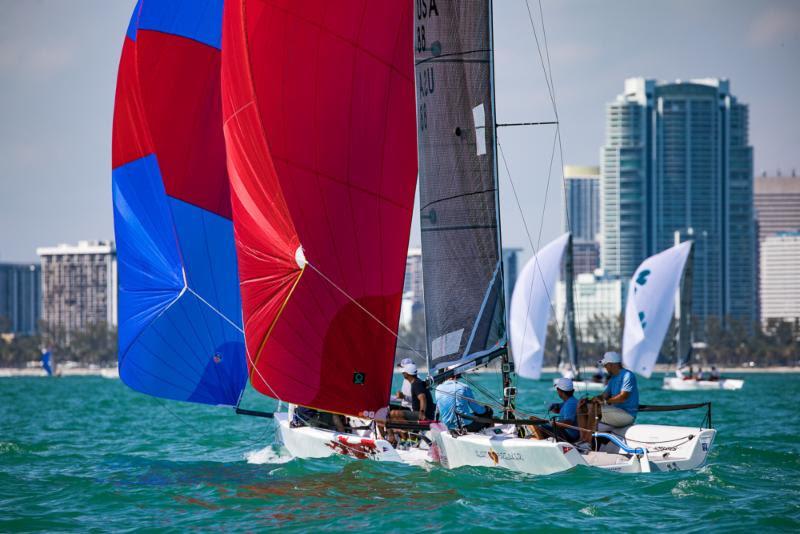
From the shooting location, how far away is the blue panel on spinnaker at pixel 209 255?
69.0 ft

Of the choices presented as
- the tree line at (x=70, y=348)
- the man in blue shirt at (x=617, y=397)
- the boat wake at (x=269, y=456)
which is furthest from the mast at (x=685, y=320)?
the tree line at (x=70, y=348)

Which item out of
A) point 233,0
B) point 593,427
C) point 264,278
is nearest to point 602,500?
point 593,427

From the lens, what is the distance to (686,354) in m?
59.2

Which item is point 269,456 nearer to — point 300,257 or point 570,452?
point 300,257

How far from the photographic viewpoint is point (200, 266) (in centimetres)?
2106

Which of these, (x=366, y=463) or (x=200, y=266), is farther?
(x=200, y=266)

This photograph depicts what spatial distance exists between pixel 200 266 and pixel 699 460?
9320 mm

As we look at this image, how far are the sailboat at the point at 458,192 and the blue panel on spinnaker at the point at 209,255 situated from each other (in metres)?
5.83

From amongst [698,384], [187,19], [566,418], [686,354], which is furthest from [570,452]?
[686,354]

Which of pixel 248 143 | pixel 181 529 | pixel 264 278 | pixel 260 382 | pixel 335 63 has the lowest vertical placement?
pixel 181 529

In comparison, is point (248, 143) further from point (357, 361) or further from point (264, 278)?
point (357, 361)

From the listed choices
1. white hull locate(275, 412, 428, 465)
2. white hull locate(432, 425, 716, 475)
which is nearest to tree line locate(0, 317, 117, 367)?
white hull locate(275, 412, 428, 465)

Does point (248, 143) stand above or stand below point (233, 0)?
below

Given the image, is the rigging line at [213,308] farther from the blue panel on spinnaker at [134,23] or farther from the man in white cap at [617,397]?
the man in white cap at [617,397]
